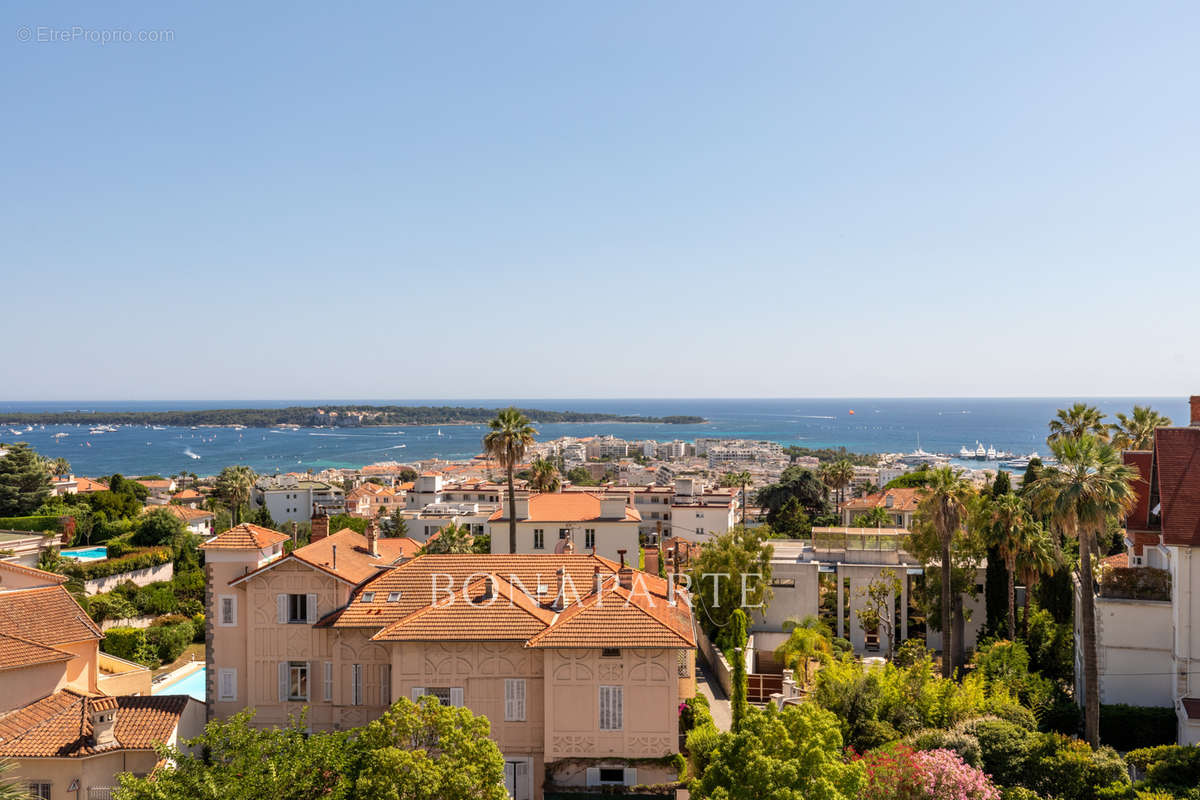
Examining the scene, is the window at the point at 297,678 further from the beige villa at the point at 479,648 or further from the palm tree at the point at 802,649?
the palm tree at the point at 802,649

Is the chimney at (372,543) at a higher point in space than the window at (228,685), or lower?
higher

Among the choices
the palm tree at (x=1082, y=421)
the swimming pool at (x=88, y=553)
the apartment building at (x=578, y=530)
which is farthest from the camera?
the swimming pool at (x=88, y=553)

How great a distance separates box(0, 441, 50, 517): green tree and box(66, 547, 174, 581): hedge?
17202 mm

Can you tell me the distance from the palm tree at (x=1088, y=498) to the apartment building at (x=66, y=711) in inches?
937

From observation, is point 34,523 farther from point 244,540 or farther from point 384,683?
point 384,683

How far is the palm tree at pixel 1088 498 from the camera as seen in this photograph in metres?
21.5

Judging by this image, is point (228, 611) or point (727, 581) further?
point (727, 581)

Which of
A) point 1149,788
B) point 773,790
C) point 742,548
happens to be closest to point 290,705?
point 773,790

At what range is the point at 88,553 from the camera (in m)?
60.2

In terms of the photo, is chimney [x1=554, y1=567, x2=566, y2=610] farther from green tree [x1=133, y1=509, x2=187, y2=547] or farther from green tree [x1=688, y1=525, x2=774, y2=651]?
green tree [x1=133, y1=509, x2=187, y2=547]

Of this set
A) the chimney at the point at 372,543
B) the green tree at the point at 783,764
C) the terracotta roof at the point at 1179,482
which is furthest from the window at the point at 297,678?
the terracotta roof at the point at 1179,482

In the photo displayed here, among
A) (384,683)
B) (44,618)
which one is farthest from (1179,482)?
(44,618)

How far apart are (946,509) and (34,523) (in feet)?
216

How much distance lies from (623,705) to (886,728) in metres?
7.30
